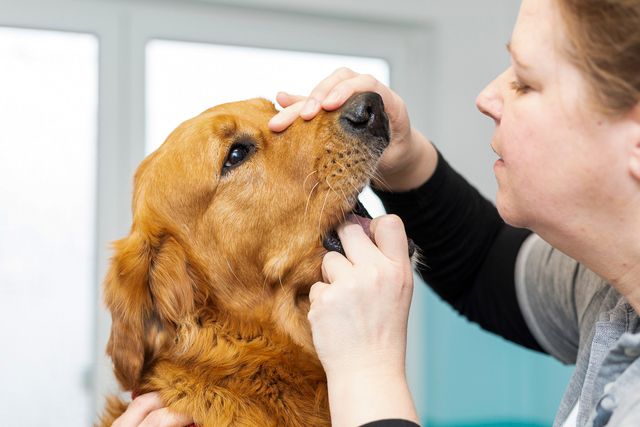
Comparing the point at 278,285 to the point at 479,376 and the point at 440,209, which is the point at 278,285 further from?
the point at 479,376

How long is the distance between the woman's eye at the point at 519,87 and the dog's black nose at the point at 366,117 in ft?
1.08

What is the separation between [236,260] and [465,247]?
0.68 m

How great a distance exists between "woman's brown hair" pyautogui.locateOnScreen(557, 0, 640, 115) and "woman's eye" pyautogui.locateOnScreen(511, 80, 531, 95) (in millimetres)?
124

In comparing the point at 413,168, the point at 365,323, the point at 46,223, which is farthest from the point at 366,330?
the point at 46,223

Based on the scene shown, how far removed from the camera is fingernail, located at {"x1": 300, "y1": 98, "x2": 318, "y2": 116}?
1497 mm

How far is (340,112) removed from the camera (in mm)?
1444

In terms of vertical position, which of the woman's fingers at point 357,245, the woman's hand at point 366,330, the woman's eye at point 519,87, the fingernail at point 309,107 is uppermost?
the woman's eye at point 519,87

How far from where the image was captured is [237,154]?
4.98 feet

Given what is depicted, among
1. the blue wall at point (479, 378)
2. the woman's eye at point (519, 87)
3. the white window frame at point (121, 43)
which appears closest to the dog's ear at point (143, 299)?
the woman's eye at point (519, 87)

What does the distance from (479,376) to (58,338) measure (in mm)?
2107

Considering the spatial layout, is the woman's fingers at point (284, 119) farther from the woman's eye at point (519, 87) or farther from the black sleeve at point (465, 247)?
the woman's eye at point (519, 87)

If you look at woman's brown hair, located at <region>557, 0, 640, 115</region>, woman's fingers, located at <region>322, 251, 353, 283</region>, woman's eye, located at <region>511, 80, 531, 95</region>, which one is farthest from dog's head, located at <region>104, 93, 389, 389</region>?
woman's brown hair, located at <region>557, 0, 640, 115</region>

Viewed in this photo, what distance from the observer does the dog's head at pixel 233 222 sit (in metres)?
1.42

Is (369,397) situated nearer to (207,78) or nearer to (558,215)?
(558,215)
